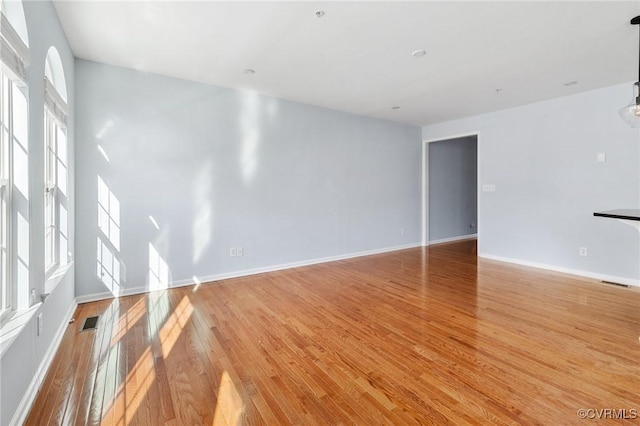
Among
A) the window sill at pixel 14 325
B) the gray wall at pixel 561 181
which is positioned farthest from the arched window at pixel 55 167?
the gray wall at pixel 561 181

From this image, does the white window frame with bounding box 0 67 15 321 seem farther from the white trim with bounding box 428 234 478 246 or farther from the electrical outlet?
the white trim with bounding box 428 234 478 246

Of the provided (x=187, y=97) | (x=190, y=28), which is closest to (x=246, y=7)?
(x=190, y=28)

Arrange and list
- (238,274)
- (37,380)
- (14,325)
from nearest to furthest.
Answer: (14,325), (37,380), (238,274)

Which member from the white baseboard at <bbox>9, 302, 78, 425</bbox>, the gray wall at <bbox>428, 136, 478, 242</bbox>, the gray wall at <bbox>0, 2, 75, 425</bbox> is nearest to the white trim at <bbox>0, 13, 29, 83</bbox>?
the gray wall at <bbox>0, 2, 75, 425</bbox>

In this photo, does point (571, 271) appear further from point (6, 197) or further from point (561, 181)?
point (6, 197)

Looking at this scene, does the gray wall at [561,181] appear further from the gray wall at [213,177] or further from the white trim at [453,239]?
the gray wall at [213,177]

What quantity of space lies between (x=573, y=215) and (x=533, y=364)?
3307 millimetres

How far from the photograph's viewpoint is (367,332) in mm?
2525

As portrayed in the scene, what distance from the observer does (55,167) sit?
2.78 meters

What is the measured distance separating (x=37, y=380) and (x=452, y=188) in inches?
287

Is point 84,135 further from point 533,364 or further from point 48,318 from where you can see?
point 533,364

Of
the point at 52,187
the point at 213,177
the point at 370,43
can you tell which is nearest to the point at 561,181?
the point at 370,43

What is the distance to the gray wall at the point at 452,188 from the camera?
22.0ft

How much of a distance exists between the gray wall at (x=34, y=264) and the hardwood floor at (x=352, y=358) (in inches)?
6.6
